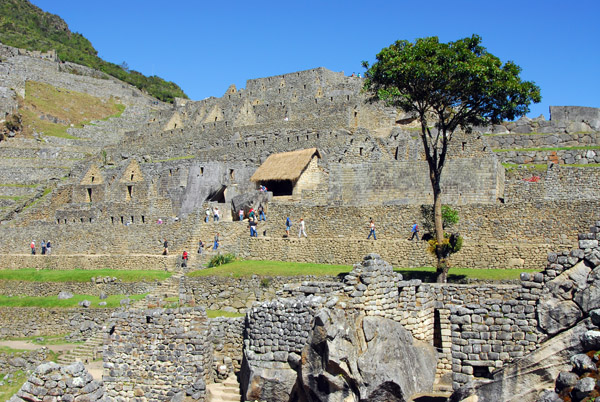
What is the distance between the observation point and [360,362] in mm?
13344

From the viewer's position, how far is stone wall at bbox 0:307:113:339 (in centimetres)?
2631

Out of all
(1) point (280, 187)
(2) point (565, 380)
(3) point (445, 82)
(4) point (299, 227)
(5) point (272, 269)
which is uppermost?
(3) point (445, 82)

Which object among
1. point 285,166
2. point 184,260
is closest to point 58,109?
point 285,166

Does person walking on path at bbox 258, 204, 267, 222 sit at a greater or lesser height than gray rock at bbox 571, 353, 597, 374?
greater

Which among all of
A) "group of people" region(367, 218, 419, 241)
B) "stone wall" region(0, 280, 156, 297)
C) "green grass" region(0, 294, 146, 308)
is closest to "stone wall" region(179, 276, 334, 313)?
"green grass" region(0, 294, 146, 308)

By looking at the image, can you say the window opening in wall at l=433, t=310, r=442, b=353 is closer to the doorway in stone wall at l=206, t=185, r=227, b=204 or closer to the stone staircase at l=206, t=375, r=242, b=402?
the stone staircase at l=206, t=375, r=242, b=402

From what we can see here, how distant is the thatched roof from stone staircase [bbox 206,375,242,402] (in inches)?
697

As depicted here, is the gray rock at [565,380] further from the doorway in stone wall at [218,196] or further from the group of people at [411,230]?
the doorway in stone wall at [218,196]

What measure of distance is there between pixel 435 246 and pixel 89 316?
14.5 m

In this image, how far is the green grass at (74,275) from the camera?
28.7 meters

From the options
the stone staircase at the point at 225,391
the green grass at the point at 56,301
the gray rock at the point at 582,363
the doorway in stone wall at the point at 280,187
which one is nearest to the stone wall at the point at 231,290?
the stone staircase at the point at 225,391

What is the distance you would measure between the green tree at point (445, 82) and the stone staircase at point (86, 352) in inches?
479

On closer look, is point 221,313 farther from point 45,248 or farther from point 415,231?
point 45,248

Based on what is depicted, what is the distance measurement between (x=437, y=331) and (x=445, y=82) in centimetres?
876
